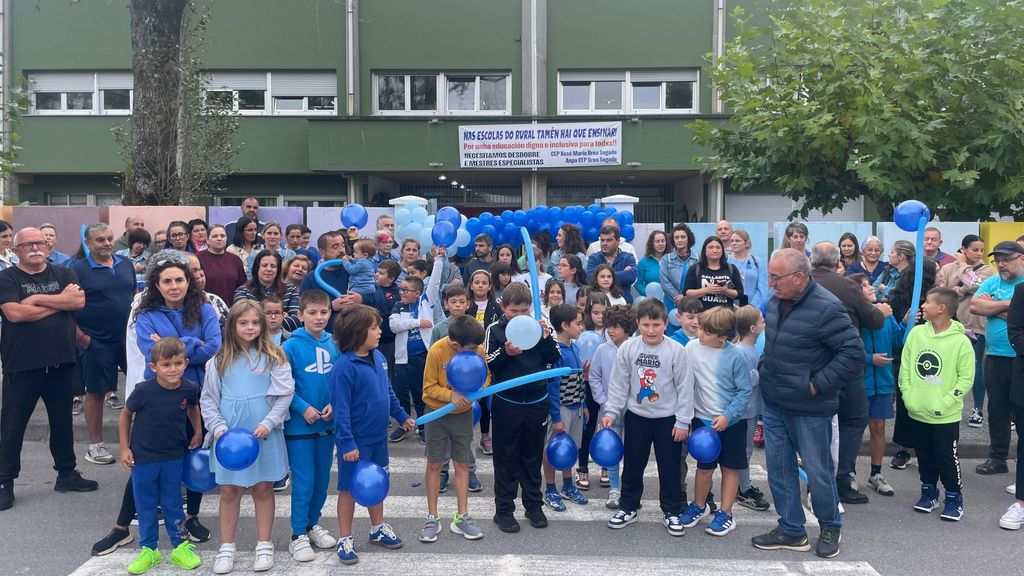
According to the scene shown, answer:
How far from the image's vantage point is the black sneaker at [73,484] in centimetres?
604

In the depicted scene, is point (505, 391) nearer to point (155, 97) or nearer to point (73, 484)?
point (73, 484)

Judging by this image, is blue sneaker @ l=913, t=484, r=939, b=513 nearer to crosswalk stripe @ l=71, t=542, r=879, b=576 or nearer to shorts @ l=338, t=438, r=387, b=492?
crosswalk stripe @ l=71, t=542, r=879, b=576

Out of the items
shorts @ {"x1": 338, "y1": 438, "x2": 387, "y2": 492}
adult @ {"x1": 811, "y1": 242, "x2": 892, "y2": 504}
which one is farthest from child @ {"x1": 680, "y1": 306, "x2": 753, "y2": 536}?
shorts @ {"x1": 338, "y1": 438, "x2": 387, "y2": 492}

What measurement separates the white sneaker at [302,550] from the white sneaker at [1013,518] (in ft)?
15.1

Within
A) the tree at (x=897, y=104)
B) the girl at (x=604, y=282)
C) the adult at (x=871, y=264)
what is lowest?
the girl at (x=604, y=282)

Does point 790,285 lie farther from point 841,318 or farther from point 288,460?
point 288,460

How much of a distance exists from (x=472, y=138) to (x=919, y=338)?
1471 cm

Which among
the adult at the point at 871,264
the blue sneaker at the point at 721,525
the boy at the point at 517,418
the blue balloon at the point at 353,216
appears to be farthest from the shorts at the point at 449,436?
the blue balloon at the point at 353,216

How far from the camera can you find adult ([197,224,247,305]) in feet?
24.6

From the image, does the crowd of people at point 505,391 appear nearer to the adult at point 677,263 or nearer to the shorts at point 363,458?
the shorts at point 363,458

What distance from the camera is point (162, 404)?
477 cm

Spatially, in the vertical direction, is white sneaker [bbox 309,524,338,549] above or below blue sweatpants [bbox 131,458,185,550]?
below

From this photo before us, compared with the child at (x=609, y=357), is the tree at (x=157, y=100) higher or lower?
higher

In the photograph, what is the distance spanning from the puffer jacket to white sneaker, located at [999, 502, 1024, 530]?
1665 millimetres
